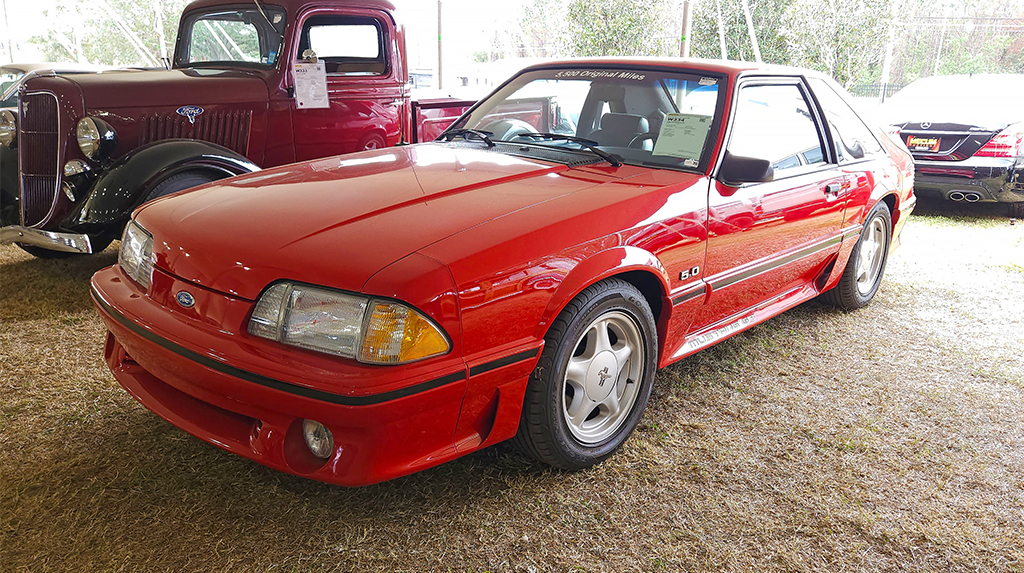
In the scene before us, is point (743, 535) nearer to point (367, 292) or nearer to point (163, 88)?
point (367, 292)

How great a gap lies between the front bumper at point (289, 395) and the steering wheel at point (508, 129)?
144 centimetres

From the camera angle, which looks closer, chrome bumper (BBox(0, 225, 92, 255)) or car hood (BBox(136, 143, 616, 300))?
car hood (BBox(136, 143, 616, 300))

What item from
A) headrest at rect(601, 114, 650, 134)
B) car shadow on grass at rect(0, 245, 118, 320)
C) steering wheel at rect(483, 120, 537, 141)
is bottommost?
car shadow on grass at rect(0, 245, 118, 320)

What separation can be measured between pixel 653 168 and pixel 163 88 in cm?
339

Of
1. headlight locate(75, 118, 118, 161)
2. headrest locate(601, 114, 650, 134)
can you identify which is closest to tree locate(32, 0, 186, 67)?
headlight locate(75, 118, 118, 161)

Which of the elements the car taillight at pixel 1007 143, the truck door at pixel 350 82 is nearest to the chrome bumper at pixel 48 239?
the truck door at pixel 350 82

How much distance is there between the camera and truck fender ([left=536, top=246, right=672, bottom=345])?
2.08 metres

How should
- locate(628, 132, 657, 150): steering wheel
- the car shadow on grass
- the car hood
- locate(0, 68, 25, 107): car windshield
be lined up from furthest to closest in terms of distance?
locate(0, 68, 25, 107): car windshield
the car shadow on grass
locate(628, 132, 657, 150): steering wheel
the car hood

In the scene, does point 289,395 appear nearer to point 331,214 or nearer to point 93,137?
point 331,214

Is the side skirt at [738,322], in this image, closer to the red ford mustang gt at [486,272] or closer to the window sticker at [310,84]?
the red ford mustang gt at [486,272]

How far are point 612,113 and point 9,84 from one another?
332 inches

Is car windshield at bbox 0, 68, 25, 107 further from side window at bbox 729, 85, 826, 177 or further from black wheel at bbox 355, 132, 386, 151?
side window at bbox 729, 85, 826, 177

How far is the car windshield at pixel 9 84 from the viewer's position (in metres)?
7.39

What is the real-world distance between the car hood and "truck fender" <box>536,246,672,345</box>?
283 mm
